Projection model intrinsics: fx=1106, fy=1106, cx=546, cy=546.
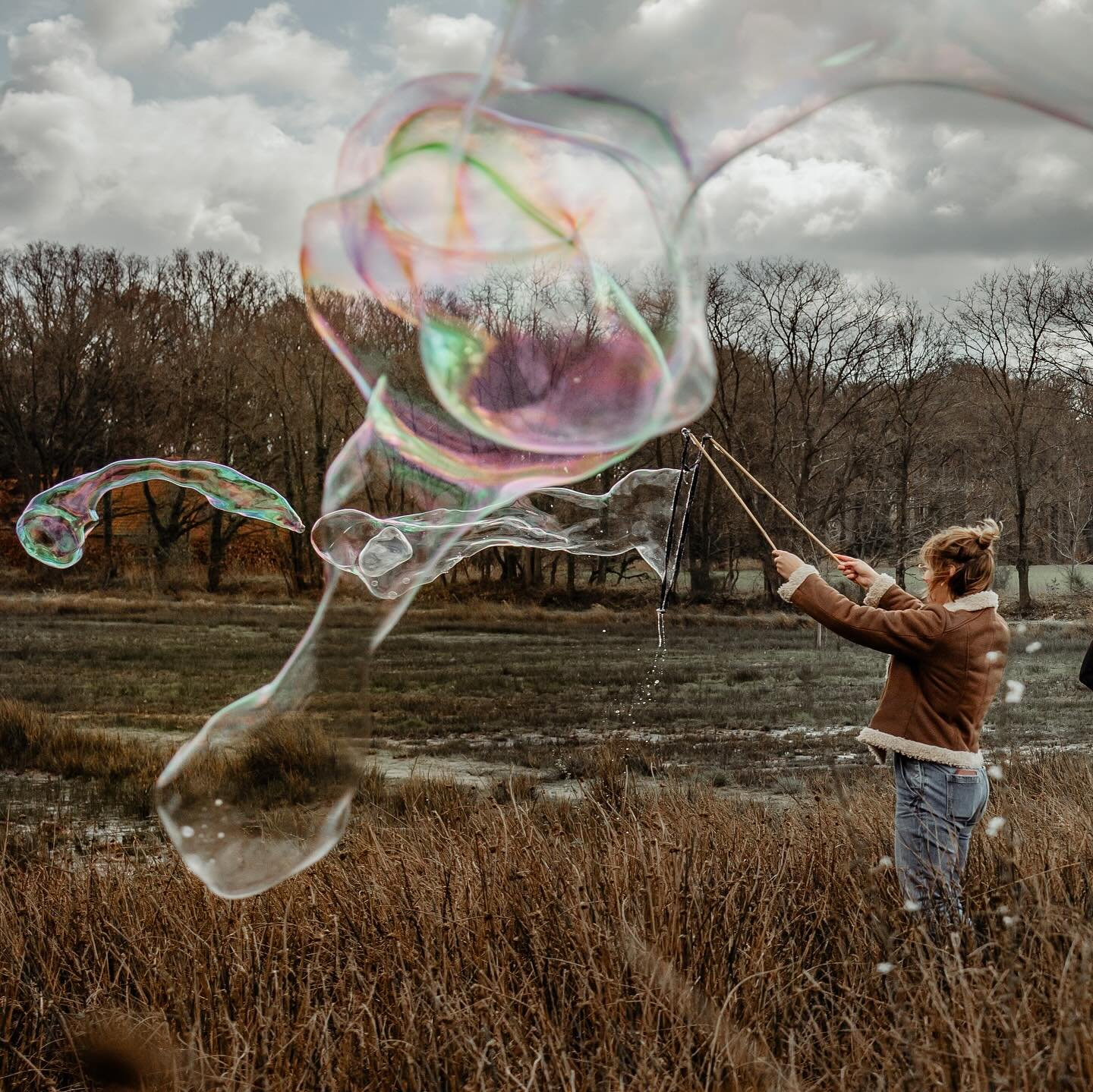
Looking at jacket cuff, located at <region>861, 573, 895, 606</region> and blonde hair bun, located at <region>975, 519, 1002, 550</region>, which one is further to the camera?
jacket cuff, located at <region>861, 573, 895, 606</region>

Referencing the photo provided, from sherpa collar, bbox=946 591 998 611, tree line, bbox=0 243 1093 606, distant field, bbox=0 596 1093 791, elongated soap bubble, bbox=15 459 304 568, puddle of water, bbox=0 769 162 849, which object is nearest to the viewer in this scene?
sherpa collar, bbox=946 591 998 611

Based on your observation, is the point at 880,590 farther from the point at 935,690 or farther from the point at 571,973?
the point at 571,973

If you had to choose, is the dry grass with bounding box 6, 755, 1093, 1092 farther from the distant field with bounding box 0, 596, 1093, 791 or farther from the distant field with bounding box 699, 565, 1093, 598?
the distant field with bounding box 699, 565, 1093, 598

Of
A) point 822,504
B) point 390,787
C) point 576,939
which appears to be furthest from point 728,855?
point 822,504

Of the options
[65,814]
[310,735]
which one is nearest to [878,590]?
[310,735]

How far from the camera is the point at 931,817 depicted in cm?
401

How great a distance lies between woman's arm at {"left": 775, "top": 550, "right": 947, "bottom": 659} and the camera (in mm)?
3941

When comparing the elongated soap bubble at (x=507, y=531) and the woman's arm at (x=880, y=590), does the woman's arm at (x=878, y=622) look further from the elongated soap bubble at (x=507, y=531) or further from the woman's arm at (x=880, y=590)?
the elongated soap bubble at (x=507, y=531)

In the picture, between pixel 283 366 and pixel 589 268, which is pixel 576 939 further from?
pixel 283 366

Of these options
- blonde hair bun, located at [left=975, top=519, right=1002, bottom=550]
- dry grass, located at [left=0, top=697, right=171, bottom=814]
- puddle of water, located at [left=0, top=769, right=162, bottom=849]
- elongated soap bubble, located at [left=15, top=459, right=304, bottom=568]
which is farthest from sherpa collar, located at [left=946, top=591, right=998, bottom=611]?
dry grass, located at [left=0, top=697, right=171, bottom=814]

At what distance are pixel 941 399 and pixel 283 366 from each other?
19.5 meters

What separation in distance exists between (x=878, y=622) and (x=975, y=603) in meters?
0.42

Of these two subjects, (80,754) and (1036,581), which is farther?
(1036,581)

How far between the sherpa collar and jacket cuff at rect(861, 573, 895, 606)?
34 cm
